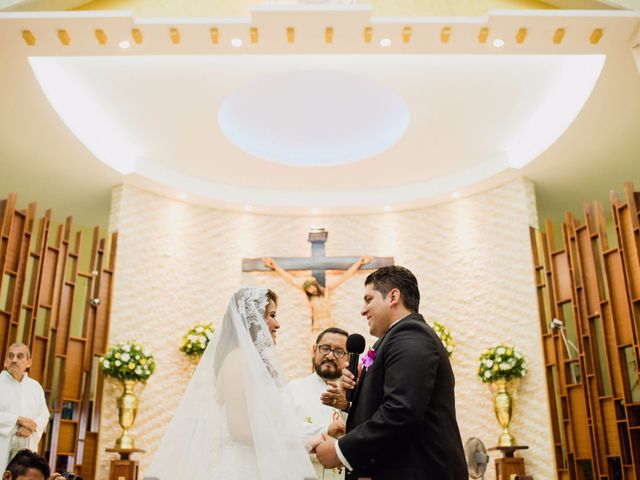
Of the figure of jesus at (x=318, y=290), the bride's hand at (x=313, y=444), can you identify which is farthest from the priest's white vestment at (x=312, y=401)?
the figure of jesus at (x=318, y=290)

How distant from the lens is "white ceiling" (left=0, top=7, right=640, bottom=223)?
635 cm

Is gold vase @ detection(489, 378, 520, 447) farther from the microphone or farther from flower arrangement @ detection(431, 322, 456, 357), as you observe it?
the microphone

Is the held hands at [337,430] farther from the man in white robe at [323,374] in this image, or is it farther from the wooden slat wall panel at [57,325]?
the wooden slat wall panel at [57,325]

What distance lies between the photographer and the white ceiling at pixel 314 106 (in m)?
6.35

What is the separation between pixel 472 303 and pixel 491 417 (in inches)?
64.3

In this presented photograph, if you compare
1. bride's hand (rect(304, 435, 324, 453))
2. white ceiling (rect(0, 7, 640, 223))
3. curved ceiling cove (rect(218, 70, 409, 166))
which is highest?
curved ceiling cove (rect(218, 70, 409, 166))

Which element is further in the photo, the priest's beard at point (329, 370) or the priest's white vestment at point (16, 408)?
the priest's white vestment at point (16, 408)

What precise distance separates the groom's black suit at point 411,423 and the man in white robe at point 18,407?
170 inches

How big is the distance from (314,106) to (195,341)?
3.75 m

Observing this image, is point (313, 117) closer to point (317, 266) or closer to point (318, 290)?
point (317, 266)

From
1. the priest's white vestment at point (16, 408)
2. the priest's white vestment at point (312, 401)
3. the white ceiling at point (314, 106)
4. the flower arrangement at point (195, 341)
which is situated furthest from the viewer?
the flower arrangement at point (195, 341)

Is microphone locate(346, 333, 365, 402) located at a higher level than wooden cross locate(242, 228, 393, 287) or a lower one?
lower

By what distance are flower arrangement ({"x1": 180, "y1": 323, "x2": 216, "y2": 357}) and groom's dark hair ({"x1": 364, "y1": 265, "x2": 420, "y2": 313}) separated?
6.29 metres

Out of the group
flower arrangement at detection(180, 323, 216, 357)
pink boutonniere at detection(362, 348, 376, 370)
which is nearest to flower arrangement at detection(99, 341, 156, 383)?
flower arrangement at detection(180, 323, 216, 357)
